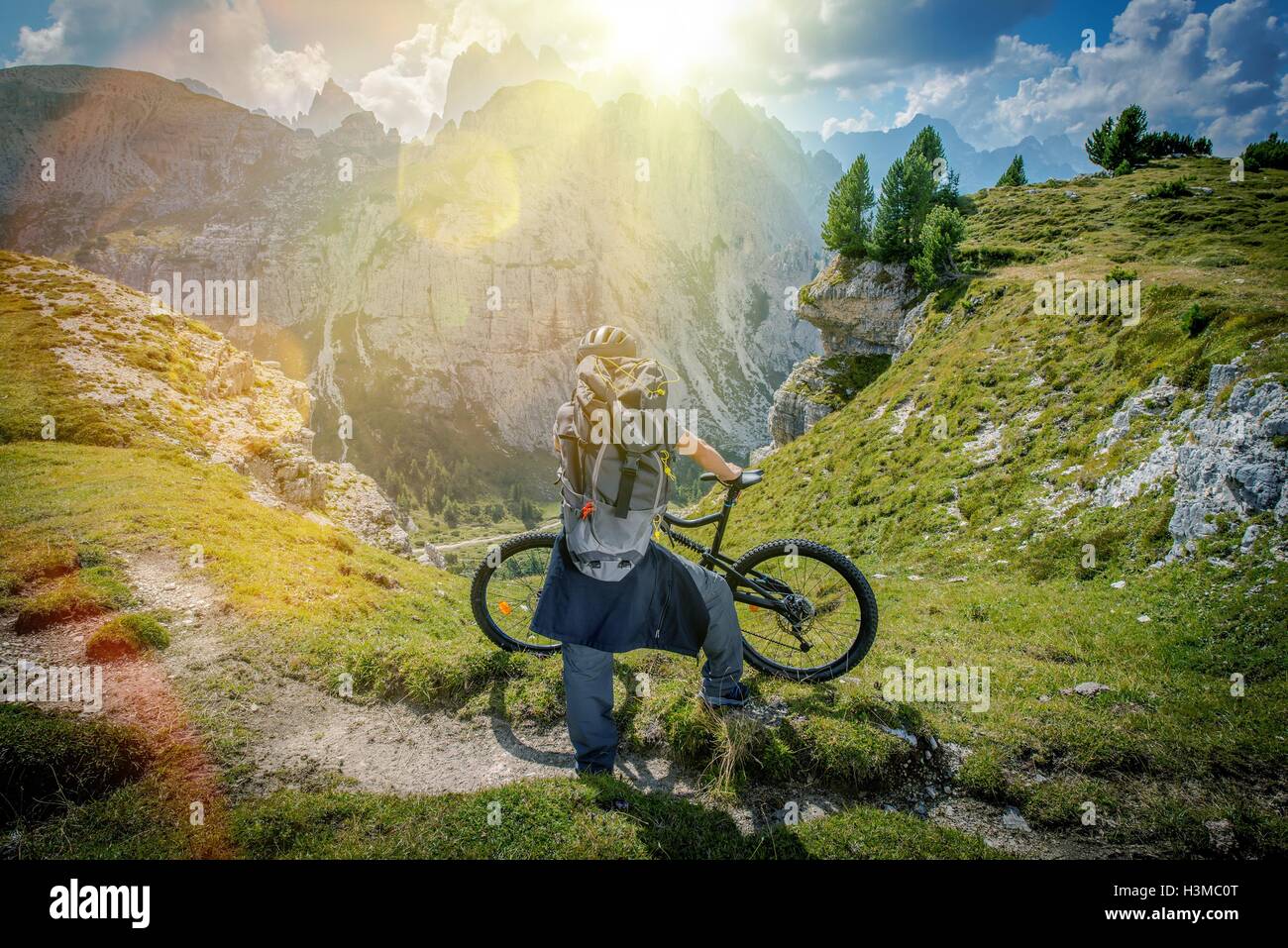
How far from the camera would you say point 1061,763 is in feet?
19.9

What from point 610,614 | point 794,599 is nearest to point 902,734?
point 794,599

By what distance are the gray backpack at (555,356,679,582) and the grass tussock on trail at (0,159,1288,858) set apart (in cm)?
250

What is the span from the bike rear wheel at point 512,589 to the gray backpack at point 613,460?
8.35 ft

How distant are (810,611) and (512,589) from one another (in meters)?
4.72

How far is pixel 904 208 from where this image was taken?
205ft

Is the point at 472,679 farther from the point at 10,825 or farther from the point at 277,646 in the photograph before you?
the point at 10,825

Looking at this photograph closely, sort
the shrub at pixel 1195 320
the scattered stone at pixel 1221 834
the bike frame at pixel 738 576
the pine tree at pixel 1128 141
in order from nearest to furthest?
the scattered stone at pixel 1221 834
the bike frame at pixel 738 576
the shrub at pixel 1195 320
the pine tree at pixel 1128 141

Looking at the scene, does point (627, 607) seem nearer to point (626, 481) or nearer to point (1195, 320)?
point (626, 481)

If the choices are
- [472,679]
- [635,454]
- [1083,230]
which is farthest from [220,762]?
[1083,230]

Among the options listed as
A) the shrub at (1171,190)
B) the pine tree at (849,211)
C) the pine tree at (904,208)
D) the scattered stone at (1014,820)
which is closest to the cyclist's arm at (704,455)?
the scattered stone at (1014,820)

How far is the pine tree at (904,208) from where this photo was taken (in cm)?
5638

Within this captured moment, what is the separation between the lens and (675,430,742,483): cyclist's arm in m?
6.20

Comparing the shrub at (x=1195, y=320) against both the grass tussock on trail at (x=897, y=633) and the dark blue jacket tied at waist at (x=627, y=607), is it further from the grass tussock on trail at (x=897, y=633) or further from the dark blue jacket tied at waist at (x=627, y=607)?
the dark blue jacket tied at waist at (x=627, y=607)
